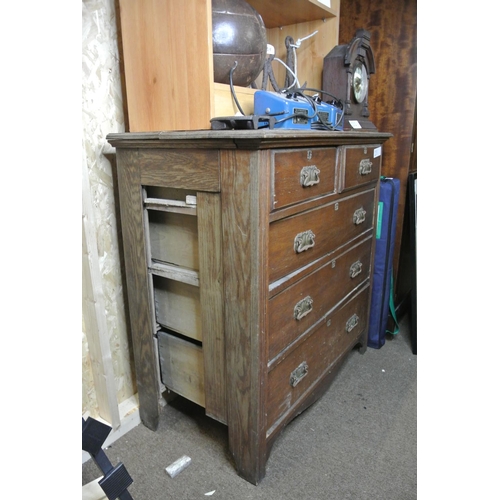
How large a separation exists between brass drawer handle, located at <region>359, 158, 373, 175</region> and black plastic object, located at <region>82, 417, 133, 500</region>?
1.28 meters

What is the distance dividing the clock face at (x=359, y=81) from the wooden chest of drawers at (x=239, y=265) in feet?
1.09

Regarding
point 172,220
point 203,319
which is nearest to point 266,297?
point 203,319

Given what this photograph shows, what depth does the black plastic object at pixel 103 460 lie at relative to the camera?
0.81 meters

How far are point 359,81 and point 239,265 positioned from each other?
3.96 feet

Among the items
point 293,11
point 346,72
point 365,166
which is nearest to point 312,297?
point 365,166

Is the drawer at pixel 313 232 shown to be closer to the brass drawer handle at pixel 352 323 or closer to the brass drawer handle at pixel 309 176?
the brass drawer handle at pixel 309 176

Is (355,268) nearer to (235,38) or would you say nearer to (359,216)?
(359,216)

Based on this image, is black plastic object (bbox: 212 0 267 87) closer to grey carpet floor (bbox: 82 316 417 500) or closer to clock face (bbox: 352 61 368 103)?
clock face (bbox: 352 61 368 103)

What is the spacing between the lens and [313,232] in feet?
4.38

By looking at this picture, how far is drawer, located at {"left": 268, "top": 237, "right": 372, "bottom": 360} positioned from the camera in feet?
4.01

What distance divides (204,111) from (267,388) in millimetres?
865

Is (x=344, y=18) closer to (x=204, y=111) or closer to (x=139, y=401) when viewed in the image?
(x=204, y=111)

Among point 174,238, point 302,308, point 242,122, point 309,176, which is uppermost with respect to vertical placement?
point 242,122
